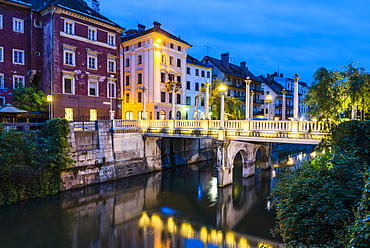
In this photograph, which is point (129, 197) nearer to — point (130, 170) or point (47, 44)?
point (130, 170)

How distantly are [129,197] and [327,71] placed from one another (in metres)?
18.1

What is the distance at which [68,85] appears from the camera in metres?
32.3

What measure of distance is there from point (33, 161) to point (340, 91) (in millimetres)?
22100

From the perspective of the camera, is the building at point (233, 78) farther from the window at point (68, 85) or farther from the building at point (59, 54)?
the window at point (68, 85)

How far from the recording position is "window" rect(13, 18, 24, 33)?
3031cm

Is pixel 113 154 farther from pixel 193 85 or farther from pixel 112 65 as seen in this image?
pixel 193 85

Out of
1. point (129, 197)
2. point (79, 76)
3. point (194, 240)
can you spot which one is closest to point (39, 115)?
point (79, 76)

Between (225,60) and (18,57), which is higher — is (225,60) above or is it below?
above

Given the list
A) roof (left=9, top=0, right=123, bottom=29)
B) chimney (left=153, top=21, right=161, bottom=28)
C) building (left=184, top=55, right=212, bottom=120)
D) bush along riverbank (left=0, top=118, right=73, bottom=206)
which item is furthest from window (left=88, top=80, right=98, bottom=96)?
building (left=184, top=55, right=212, bottom=120)

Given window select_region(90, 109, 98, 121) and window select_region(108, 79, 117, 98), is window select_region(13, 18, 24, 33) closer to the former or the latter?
window select_region(108, 79, 117, 98)

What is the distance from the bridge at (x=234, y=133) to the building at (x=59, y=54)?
5625mm

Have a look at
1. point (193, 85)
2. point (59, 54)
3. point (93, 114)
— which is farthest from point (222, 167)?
point (193, 85)

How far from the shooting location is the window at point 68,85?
3195 cm

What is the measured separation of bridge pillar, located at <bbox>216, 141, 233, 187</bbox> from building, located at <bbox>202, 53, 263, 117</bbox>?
30.4m
